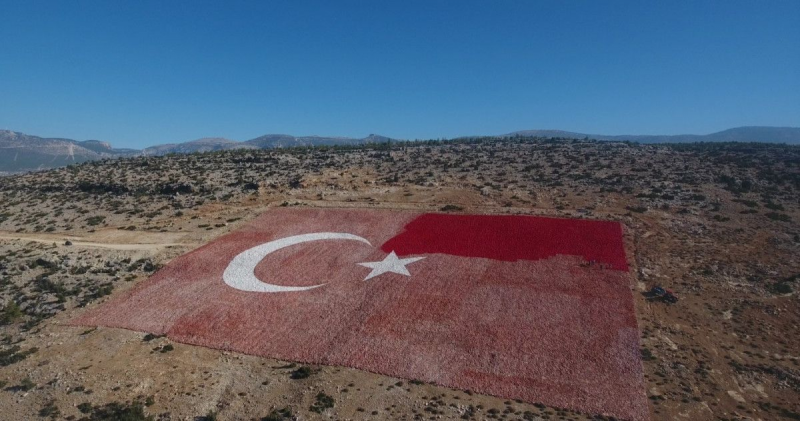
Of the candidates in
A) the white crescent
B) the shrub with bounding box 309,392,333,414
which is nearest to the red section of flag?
the white crescent

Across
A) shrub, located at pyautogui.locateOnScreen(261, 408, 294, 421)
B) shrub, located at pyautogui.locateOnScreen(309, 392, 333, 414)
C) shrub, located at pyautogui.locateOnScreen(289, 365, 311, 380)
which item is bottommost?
shrub, located at pyautogui.locateOnScreen(261, 408, 294, 421)

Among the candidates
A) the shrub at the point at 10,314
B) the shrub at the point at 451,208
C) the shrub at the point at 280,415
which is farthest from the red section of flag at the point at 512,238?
the shrub at the point at 10,314

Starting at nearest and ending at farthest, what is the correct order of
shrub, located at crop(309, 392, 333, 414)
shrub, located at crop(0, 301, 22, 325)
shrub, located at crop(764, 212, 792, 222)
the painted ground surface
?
shrub, located at crop(309, 392, 333, 414)
the painted ground surface
shrub, located at crop(0, 301, 22, 325)
shrub, located at crop(764, 212, 792, 222)

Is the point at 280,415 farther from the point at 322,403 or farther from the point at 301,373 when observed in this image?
the point at 301,373

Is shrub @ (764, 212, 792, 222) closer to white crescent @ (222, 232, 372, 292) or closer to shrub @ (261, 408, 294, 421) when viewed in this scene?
white crescent @ (222, 232, 372, 292)

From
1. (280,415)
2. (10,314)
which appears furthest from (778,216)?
(10,314)

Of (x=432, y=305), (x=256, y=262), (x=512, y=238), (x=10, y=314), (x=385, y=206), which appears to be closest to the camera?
(x=10, y=314)

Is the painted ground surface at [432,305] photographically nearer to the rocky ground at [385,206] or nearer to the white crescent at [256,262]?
the white crescent at [256,262]

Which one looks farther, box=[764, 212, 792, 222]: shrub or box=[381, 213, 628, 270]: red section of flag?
box=[764, 212, 792, 222]: shrub
